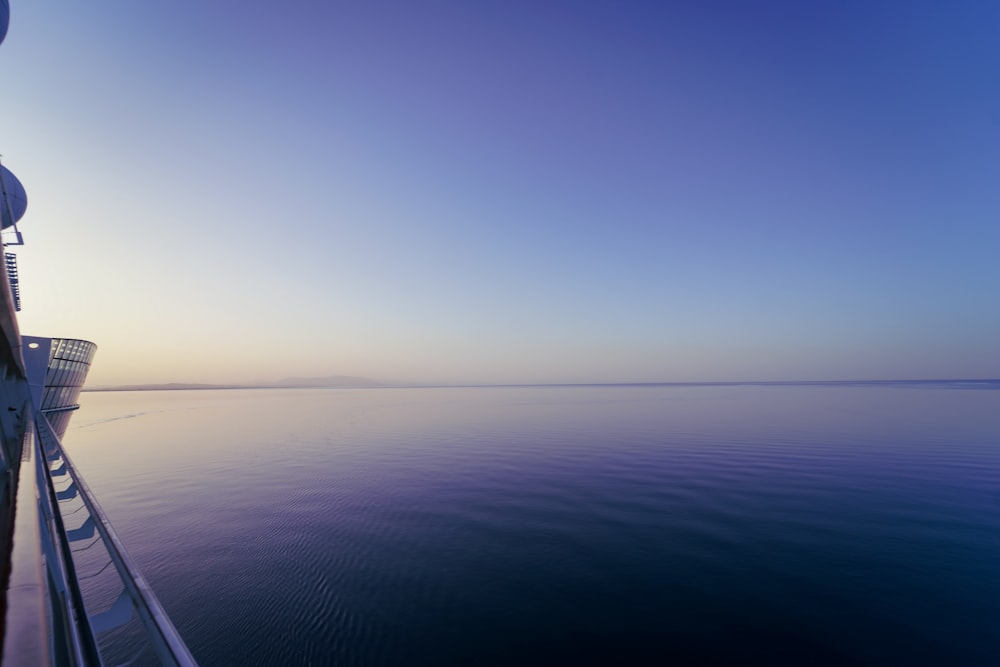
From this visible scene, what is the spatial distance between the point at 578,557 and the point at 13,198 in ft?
149

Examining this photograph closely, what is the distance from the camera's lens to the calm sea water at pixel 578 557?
28.9 feet

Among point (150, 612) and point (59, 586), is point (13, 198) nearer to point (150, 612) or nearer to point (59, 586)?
point (59, 586)

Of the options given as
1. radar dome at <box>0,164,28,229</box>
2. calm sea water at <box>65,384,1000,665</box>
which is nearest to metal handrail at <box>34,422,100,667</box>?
calm sea water at <box>65,384,1000,665</box>

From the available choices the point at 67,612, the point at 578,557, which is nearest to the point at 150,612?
the point at 67,612

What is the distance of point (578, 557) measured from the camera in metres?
12.8

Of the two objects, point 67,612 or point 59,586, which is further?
point 59,586

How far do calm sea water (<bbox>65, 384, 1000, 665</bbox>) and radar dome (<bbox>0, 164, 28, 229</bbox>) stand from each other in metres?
19.9

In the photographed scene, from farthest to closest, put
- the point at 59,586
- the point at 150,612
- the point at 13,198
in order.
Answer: the point at 13,198 < the point at 150,612 < the point at 59,586

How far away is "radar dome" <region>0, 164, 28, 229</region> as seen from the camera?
28797 mm

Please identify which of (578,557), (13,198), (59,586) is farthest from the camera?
(13,198)

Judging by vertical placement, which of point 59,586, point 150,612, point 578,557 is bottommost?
point 578,557

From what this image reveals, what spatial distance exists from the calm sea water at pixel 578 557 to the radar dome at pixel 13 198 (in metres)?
19.9

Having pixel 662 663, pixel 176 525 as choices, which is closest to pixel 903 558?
pixel 662 663

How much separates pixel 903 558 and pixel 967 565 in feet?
4.92
